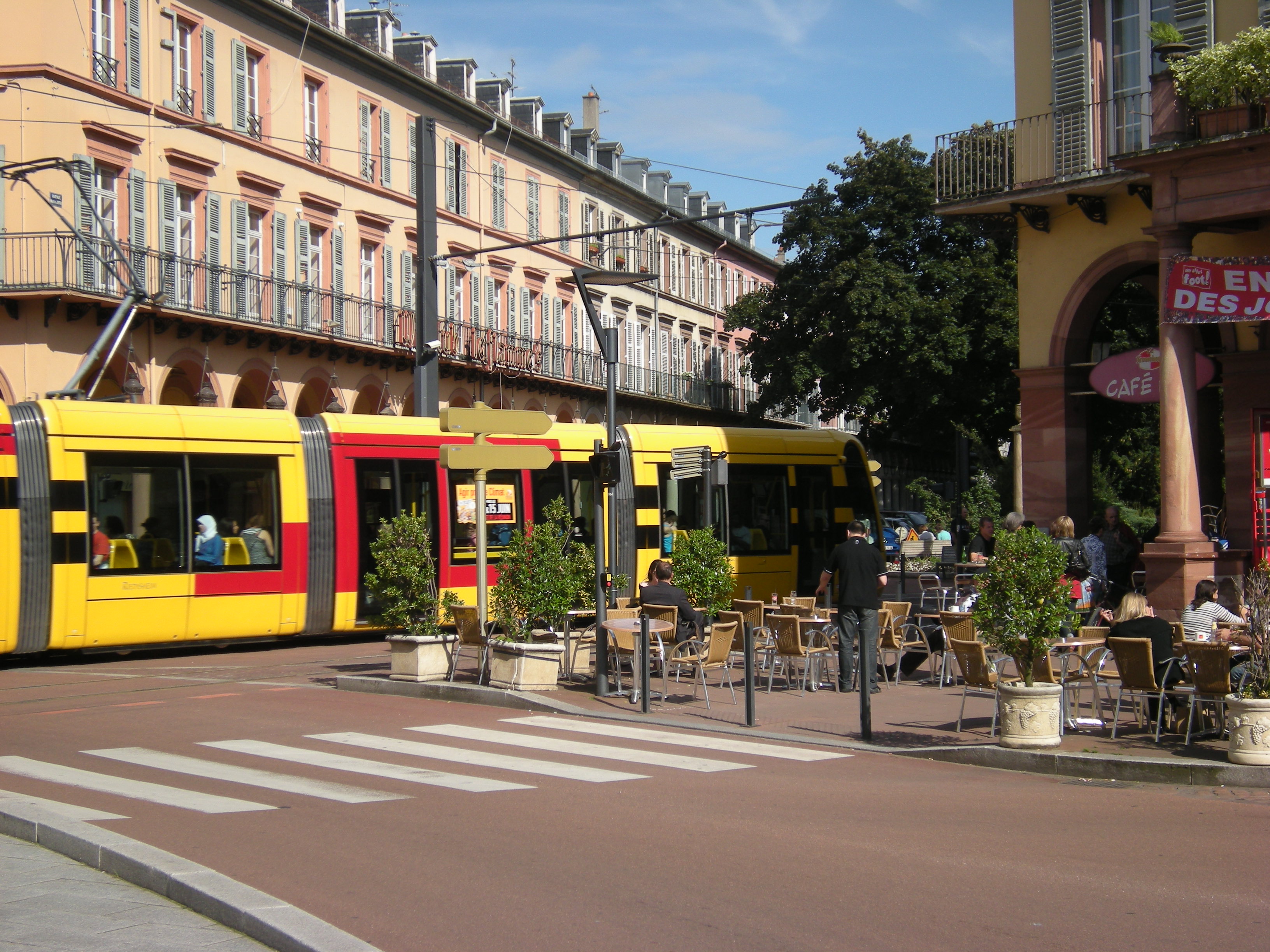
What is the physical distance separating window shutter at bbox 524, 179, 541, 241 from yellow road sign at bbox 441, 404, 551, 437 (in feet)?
102

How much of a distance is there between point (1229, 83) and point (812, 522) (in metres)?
10.6

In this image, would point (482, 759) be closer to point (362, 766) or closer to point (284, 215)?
point (362, 766)

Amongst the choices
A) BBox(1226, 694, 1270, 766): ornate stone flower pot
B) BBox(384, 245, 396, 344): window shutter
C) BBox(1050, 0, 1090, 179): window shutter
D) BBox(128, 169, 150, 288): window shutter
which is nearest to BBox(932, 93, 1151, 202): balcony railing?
BBox(1050, 0, 1090, 179): window shutter

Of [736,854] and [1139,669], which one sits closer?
[736,854]

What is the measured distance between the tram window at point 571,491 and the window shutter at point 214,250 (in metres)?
11.7

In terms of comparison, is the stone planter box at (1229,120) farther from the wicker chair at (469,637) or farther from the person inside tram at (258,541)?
the person inside tram at (258,541)

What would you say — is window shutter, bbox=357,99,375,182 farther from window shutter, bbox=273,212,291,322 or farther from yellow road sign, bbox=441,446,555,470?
yellow road sign, bbox=441,446,555,470

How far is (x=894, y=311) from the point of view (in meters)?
40.7

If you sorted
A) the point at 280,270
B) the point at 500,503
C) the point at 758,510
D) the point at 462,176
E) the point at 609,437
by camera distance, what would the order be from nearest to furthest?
the point at 609,437, the point at 500,503, the point at 758,510, the point at 280,270, the point at 462,176

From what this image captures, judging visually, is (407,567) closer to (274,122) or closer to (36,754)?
(36,754)

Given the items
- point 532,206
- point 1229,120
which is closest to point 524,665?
point 1229,120

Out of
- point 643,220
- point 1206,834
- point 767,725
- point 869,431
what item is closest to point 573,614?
point 767,725

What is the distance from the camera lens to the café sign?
59.8ft

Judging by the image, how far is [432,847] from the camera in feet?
24.7
